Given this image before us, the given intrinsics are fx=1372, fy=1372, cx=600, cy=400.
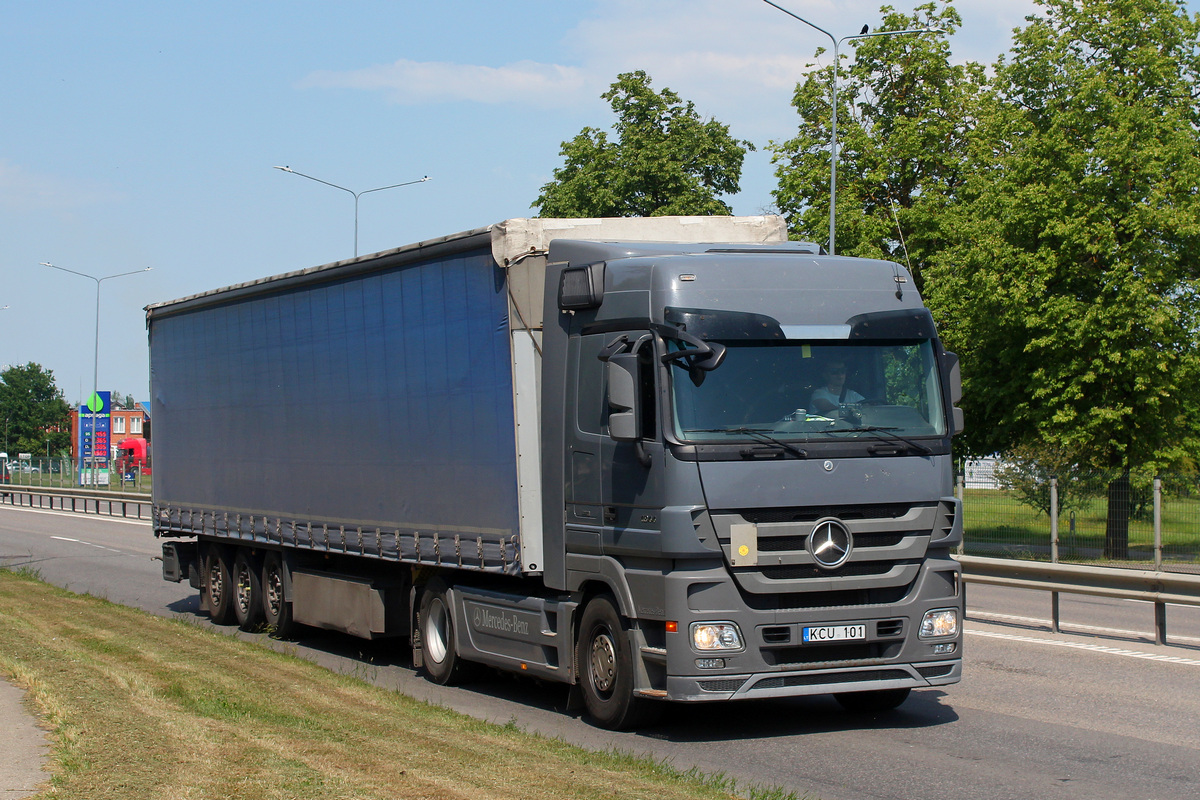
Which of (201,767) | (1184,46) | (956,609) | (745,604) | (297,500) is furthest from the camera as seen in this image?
(1184,46)

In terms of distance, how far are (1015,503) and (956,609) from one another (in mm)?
16751

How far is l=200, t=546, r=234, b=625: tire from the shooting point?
16.2 meters

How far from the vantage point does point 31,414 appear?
126188 mm

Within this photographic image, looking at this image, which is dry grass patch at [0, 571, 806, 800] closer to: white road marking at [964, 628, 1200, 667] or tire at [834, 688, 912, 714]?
tire at [834, 688, 912, 714]

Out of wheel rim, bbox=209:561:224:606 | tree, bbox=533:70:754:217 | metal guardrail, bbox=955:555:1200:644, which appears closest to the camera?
metal guardrail, bbox=955:555:1200:644

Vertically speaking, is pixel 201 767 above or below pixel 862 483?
below

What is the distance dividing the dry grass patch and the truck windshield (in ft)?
7.02

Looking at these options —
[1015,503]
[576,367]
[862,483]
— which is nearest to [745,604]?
[862,483]

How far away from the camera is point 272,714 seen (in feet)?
29.4

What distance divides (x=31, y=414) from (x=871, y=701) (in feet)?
422

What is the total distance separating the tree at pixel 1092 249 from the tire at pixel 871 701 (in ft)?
63.7

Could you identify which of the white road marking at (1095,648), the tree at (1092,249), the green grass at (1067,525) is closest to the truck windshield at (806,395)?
the white road marking at (1095,648)

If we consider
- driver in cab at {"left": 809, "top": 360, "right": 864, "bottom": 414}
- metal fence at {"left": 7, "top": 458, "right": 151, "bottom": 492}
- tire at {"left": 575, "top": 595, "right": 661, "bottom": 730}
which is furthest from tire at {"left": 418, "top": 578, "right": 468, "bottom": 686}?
metal fence at {"left": 7, "top": 458, "right": 151, "bottom": 492}

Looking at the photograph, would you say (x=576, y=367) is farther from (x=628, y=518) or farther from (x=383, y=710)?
(x=383, y=710)
